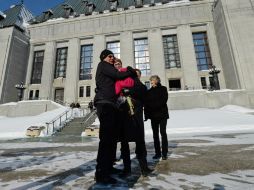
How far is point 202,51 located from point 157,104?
94.1 feet

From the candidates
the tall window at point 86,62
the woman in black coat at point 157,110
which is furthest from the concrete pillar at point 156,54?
the woman in black coat at point 157,110

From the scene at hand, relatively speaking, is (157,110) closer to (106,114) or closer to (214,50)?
(106,114)

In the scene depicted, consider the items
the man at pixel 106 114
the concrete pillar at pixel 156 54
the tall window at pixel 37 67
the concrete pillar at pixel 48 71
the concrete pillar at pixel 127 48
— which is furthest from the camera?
the tall window at pixel 37 67

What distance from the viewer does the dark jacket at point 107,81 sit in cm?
294

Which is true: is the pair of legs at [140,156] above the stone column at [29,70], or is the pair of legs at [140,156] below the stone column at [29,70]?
below

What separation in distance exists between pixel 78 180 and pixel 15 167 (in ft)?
5.73

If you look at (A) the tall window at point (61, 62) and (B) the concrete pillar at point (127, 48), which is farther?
(A) the tall window at point (61, 62)

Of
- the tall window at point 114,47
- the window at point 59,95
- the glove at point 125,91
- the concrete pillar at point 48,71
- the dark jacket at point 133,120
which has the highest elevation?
the tall window at point 114,47

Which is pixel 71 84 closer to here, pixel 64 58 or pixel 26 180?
pixel 64 58

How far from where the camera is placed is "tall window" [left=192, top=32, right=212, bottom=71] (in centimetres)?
2956

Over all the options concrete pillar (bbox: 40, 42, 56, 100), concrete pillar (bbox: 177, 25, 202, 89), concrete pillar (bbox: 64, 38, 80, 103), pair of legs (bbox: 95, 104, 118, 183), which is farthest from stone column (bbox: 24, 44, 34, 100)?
pair of legs (bbox: 95, 104, 118, 183)

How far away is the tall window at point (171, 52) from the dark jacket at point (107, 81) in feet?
92.8

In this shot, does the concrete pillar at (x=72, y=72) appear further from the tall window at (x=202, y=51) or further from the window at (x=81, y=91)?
the tall window at (x=202, y=51)

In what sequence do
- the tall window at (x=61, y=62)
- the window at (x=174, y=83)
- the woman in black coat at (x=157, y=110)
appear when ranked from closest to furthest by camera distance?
the woman in black coat at (x=157, y=110) < the window at (x=174, y=83) < the tall window at (x=61, y=62)
